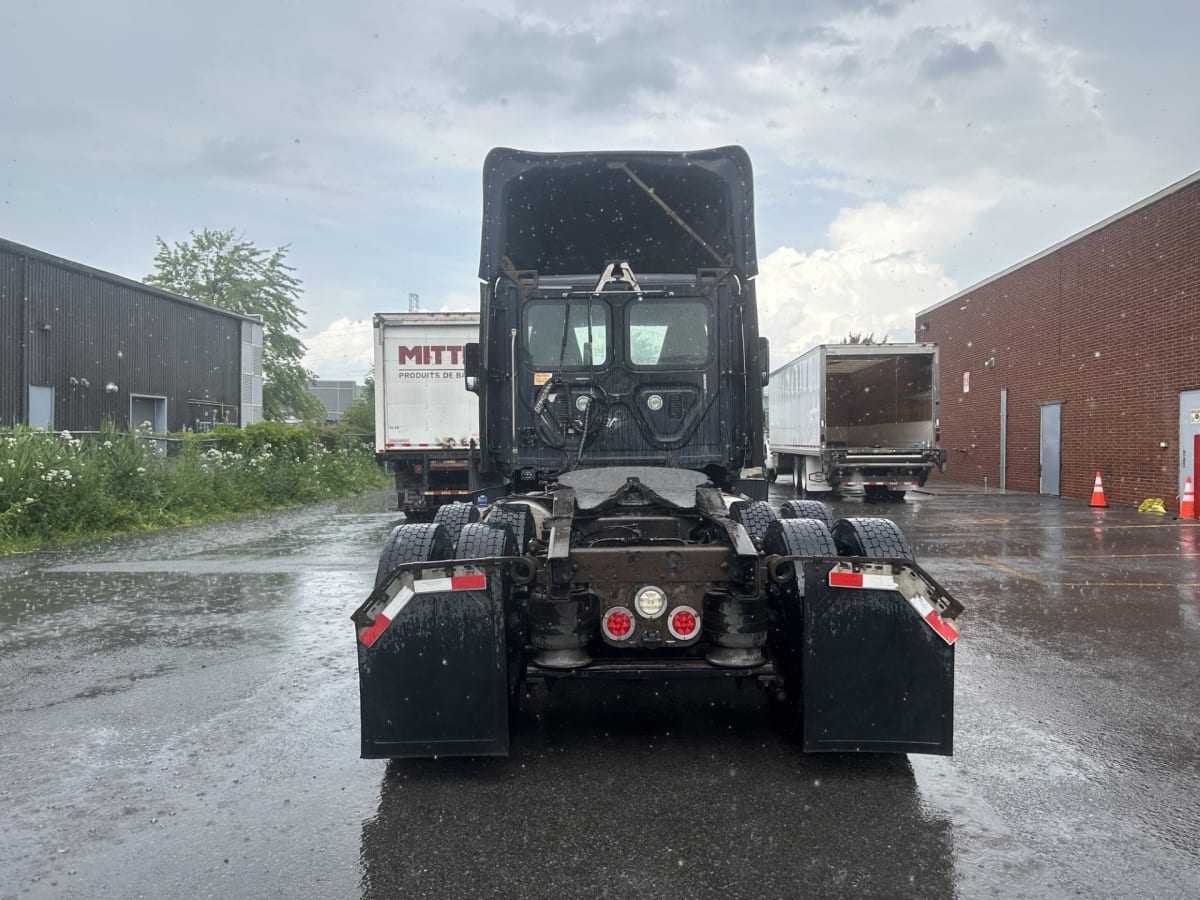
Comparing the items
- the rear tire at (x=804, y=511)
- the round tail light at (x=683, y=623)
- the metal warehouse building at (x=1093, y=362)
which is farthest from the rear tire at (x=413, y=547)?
the metal warehouse building at (x=1093, y=362)

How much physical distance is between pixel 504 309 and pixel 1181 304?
1616 centimetres

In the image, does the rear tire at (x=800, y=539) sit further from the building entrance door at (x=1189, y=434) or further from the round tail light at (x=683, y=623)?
the building entrance door at (x=1189, y=434)

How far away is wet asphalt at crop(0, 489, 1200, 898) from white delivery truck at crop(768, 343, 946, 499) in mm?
12516

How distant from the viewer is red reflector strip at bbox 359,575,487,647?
420cm

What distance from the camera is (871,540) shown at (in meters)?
4.65

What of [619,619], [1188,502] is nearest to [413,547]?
[619,619]

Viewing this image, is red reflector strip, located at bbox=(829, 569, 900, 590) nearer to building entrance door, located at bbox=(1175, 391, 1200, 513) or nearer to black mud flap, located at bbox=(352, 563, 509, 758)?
black mud flap, located at bbox=(352, 563, 509, 758)

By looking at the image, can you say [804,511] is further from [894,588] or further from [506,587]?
[506,587]

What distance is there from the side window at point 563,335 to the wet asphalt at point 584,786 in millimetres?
2340

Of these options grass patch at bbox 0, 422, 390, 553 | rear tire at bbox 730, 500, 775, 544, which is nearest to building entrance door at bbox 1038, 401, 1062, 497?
A: grass patch at bbox 0, 422, 390, 553

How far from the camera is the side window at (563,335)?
686cm

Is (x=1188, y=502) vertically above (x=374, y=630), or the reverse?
(x=374, y=630)

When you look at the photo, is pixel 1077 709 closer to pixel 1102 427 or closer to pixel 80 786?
pixel 80 786

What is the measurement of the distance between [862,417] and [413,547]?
22.1m
